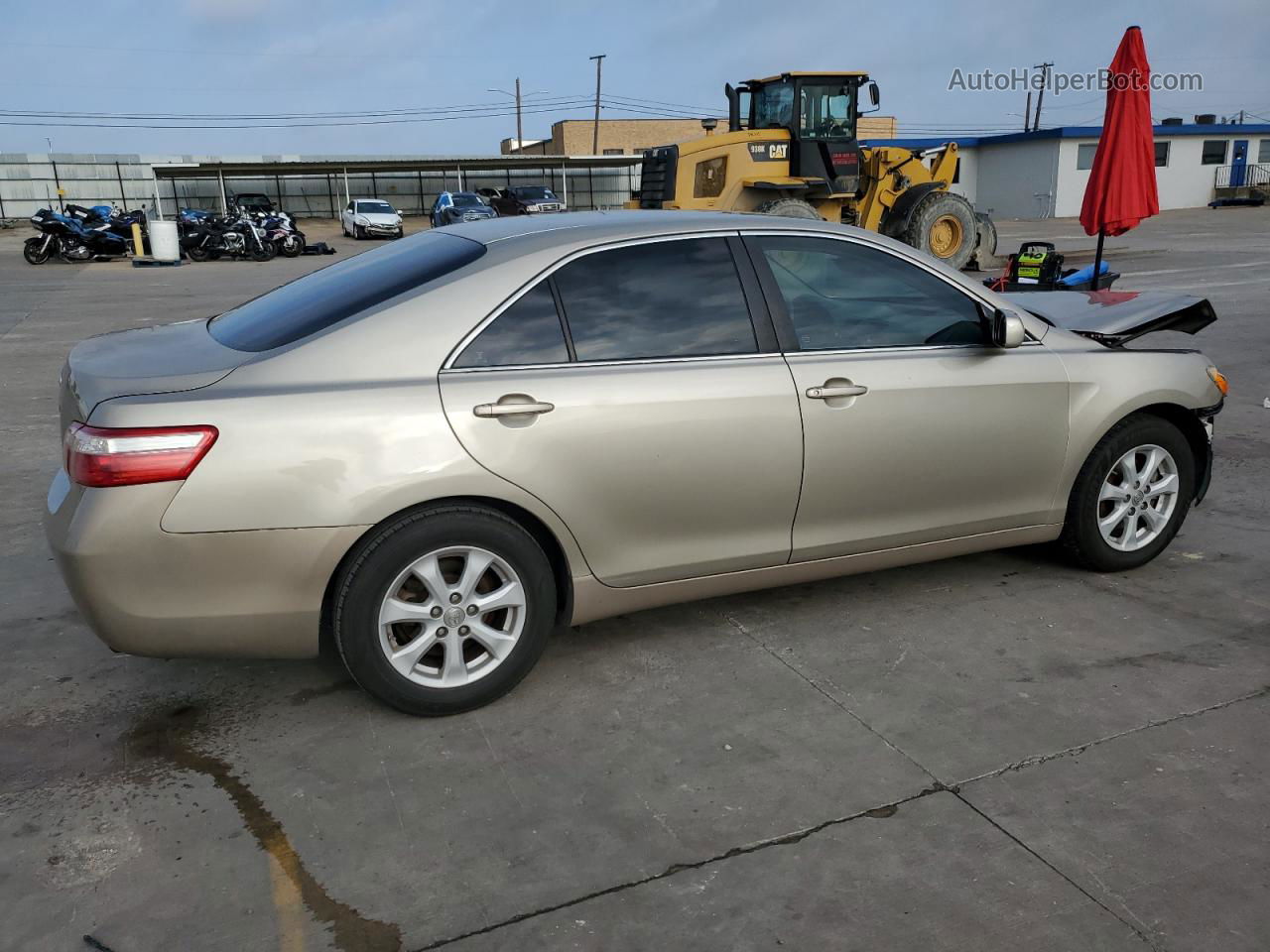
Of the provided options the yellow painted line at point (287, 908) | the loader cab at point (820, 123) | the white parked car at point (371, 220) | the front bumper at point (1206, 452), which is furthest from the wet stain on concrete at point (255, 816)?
the white parked car at point (371, 220)

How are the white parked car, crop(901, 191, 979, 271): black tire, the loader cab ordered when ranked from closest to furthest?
the loader cab → crop(901, 191, 979, 271): black tire → the white parked car

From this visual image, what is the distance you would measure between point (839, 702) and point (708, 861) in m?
0.98

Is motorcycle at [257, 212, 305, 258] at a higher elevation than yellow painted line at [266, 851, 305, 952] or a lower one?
higher

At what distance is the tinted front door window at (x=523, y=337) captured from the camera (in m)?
3.38

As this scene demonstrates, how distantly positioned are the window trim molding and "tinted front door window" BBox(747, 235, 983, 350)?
0.50ft

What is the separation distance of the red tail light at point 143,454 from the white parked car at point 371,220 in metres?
33.4

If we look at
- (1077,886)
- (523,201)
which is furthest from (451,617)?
(523,201)

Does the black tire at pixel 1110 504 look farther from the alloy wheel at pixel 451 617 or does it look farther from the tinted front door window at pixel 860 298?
the alloy wheel at pixel 451 617

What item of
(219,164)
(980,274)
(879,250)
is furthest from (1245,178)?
(879,250)

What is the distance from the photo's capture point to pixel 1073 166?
42719mm

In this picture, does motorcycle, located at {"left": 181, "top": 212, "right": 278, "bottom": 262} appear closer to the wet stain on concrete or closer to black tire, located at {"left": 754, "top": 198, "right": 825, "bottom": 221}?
black tire, located at {"left": 754, "top": 198, "right": 825, "bottom": 221}

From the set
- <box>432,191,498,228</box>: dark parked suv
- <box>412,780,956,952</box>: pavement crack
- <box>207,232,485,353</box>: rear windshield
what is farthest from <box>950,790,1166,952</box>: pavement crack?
<box>432,191,498,228</box>: dark parked suv

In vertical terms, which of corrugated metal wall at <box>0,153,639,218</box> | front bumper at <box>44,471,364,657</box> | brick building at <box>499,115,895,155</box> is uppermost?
brick building at <box>499,115,895,155</box>

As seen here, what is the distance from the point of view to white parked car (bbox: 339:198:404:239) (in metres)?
35.2
